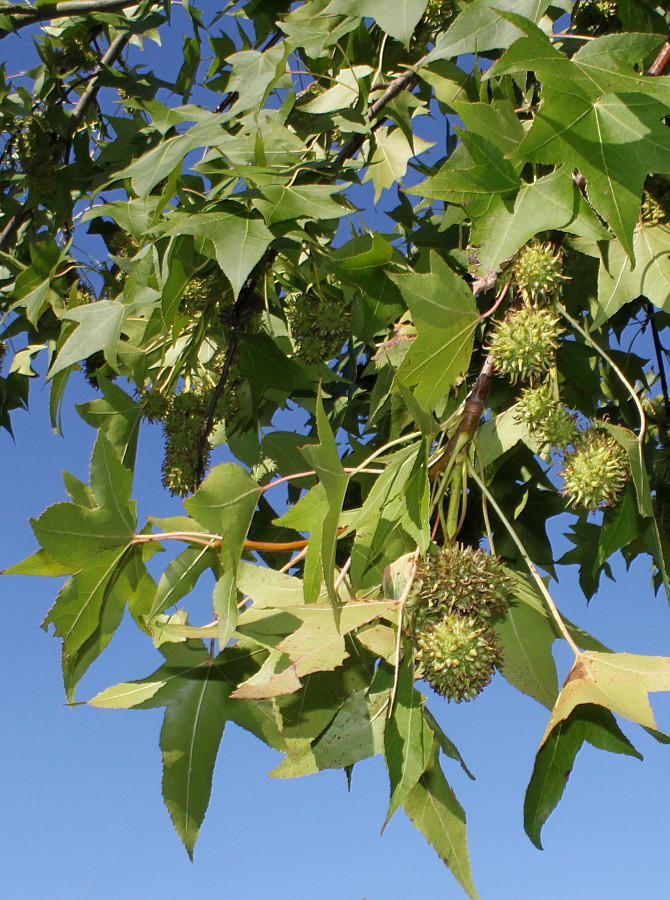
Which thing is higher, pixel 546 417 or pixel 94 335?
pixel 94 335

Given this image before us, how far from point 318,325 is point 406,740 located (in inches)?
33.9

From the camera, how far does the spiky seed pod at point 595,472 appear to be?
4.32 feet

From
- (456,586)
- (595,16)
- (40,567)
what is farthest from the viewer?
(595,16)

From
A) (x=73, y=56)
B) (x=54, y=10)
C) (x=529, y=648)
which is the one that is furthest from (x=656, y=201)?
(x=73, y=56)

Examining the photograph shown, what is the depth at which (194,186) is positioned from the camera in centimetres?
186

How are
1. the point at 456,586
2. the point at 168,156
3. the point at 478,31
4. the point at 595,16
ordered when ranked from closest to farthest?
the point at 456,586, the point at 478,31, the point at 168,156, the point at 595,16

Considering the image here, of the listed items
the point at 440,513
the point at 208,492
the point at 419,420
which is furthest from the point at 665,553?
the point at 208,492

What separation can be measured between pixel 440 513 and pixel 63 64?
2162mm

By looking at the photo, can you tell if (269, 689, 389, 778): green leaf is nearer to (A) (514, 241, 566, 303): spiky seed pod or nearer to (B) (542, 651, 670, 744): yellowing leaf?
(B) (542, 651, 670, 744): yellowing leaf

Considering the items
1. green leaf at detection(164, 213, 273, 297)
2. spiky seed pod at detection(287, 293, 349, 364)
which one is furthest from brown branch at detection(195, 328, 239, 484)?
green leaf at detection(164, 213, 273, 297)

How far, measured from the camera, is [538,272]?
127cm

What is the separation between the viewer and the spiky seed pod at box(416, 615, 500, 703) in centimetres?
112

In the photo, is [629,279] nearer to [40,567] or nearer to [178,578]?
[178,578]

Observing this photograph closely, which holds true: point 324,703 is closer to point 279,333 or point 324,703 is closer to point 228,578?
point 228,578
